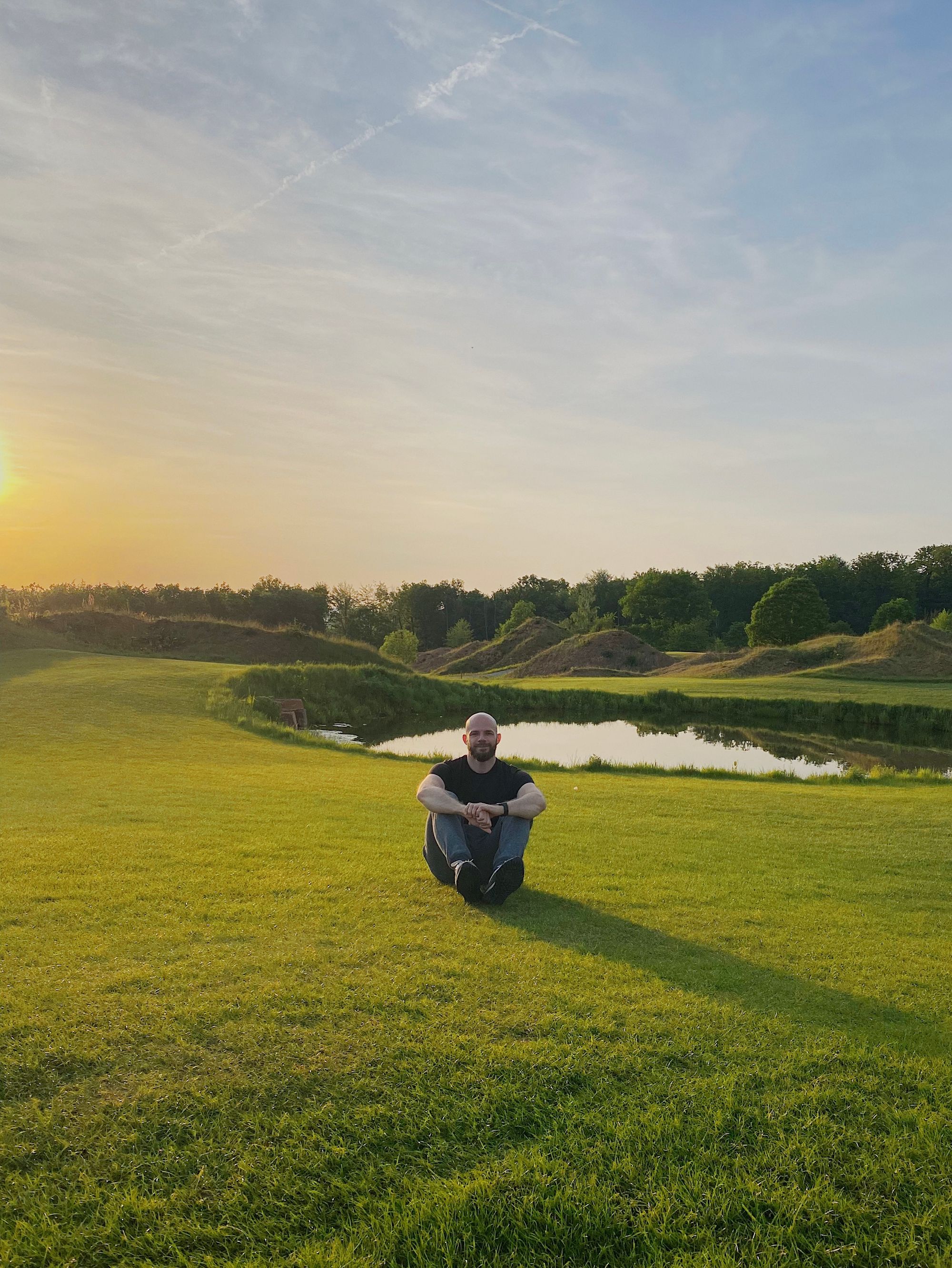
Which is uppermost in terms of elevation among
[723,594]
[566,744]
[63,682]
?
[723,594]

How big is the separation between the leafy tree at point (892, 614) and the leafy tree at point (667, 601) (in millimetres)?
17052

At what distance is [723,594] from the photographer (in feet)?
343

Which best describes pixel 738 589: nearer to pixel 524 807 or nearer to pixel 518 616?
pixel 518 616

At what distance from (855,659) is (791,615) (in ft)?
62.7

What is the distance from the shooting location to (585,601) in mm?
85062

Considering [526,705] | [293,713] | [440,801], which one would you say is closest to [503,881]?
[440,801]

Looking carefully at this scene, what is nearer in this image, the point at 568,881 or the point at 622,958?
the point at 622,958

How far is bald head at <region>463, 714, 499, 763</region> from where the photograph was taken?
21.9 feet

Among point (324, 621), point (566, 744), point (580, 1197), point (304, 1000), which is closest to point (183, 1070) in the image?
point (304, 1000)

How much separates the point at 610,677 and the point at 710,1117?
5024cm

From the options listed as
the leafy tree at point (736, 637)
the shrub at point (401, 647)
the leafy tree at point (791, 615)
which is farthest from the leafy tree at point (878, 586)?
the shrub at point (401, 647)

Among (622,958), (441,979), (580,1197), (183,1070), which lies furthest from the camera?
(622,958)

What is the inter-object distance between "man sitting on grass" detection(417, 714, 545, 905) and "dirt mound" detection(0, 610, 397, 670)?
35614 millimetres

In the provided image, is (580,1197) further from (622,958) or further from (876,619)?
(876,619)
